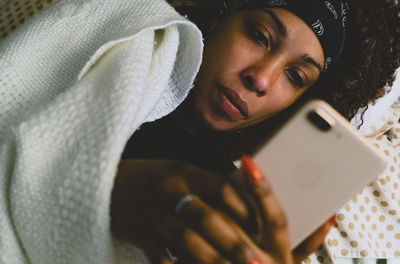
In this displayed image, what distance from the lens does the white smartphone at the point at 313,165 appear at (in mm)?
376

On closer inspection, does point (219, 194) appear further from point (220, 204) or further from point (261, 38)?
point (261, 38)

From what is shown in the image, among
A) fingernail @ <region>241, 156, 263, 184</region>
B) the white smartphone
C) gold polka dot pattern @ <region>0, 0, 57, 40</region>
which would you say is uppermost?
gold polka dot pattern @ <region>0, 0, 57, 40</region>

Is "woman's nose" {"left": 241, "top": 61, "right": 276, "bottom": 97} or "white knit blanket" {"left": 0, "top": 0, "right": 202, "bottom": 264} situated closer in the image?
"white knit blanket" {"left": 0, "top": 0, "right": 202, "bottom": 264}

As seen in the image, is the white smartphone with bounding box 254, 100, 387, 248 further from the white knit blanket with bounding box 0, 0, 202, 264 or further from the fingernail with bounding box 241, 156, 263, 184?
the white knit blanket with bounding box 0, 0, 202, 264

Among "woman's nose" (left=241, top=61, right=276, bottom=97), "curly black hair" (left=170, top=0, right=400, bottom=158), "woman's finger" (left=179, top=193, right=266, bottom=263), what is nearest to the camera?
"woman's finger" (left=179, top=193, right=266, bottom=263)

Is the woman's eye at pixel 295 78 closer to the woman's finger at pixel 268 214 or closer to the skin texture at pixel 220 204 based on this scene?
the skin texture at pixel 220 204

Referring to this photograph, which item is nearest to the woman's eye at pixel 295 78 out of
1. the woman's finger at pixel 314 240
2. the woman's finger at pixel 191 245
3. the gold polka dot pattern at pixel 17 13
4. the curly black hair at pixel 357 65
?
the curly black hair at pixel 357 65

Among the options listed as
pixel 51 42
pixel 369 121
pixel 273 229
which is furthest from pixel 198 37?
pixel 369 121

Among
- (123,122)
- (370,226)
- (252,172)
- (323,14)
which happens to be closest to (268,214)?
(252,172)

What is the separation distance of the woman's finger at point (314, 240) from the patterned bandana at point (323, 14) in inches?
15.7

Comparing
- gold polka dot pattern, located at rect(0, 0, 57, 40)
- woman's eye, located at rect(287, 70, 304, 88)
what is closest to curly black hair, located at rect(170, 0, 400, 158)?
woman's eye, located at rect(287, 70, 304, 88)

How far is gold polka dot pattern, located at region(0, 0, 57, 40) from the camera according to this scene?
0.80m

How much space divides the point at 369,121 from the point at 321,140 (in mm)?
689

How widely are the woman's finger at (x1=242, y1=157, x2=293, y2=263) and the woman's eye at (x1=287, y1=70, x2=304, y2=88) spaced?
38 cm
